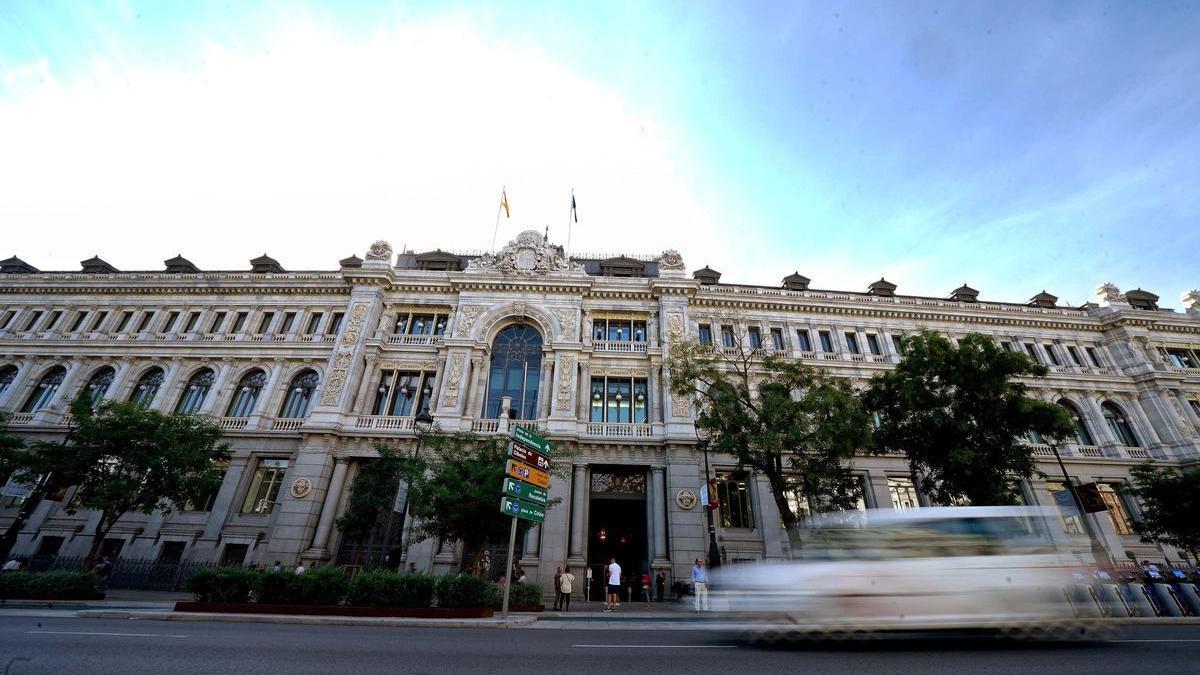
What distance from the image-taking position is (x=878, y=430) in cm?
2216

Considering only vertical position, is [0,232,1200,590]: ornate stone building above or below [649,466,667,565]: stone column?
above

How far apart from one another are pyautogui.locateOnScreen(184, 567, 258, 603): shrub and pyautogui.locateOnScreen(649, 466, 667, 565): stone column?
16066mm

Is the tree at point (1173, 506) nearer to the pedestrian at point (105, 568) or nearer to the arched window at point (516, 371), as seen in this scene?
the arched window at point (516, 371)

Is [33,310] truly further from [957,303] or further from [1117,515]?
[1117,515]

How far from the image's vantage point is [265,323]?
31.3 metres

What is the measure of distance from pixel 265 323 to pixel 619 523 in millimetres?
26284

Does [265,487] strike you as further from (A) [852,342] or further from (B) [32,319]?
(A) [852,342]

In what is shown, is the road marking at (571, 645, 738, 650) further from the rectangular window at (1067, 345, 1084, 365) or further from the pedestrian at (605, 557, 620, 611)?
the rectangular window at (1067, 345, 1084, 365)

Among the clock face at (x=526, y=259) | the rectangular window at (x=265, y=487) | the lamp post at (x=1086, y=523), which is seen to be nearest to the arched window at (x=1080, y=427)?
the lamp post at (x=1086, y=523)

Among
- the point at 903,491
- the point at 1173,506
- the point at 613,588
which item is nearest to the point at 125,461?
the point at 613,588

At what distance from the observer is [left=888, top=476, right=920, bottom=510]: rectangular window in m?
26.1

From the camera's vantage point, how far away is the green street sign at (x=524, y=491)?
14031mm

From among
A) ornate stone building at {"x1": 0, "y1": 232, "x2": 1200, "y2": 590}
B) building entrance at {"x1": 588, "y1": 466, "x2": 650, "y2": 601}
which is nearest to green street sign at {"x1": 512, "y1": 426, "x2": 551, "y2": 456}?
ornate stone building at {"x1": 0, "y1": 232, "x2": 1200, "y2": 590}

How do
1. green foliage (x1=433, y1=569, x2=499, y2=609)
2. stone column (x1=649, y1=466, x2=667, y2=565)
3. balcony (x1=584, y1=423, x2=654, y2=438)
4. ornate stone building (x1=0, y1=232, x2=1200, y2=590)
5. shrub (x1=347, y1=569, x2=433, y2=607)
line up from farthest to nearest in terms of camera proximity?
balcony (x1=584, y1=423, x2=654, y2=438) < ornate stone building (x1=0, y1=232, x2=1200, y2=590) < stone column (x1=649, y1=466, x2=667, y2=565) < green foliage (x1=433, y1=569, x2=499, y2=609) < shrub (x1=347, y1=569, x2=433, y2=607)
